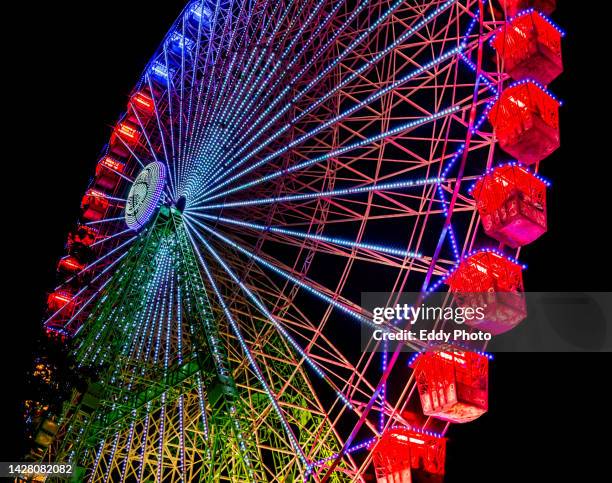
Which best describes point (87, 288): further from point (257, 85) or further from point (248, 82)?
point (257, 85)

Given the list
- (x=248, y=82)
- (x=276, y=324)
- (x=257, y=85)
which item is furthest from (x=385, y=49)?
(x=276, y=324)

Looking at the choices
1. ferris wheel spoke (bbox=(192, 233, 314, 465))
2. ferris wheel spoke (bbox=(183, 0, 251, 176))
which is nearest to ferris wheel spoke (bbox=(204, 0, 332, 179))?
ferris wheel spoke (bbox=(183, 0, 251, 176))

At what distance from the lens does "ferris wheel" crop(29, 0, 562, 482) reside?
44.3 ft

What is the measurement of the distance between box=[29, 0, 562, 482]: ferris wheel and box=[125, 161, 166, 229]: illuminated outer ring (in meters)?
0.09

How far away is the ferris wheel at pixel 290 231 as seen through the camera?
13.5m

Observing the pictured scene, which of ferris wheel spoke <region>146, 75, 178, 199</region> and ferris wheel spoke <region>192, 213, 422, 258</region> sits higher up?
ferris wheel spoke <region>146, 75, 178, 199</region>

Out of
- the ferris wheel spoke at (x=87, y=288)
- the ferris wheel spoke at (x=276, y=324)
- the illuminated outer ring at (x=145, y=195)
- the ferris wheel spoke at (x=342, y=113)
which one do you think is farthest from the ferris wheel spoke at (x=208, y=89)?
the ferris wheel spoke at (x=87, y=288)

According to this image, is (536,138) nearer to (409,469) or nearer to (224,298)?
(409,469)

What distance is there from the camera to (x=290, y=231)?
57.2ft

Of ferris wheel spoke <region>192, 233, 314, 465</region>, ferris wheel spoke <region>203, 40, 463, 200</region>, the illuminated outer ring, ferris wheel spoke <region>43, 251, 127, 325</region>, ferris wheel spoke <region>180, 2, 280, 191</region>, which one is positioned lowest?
ferris wheel spoke <region>192, 233, 314, 465</region>

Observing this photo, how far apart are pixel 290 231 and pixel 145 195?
469cm

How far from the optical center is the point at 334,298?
621 inches

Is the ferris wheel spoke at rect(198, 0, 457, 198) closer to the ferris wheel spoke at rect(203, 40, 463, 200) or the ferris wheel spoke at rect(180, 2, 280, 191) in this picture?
the ferris wheel spoke at rect(203, 40, 463, 200)

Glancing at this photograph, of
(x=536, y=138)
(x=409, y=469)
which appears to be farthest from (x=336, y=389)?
(x=536, y=138)
